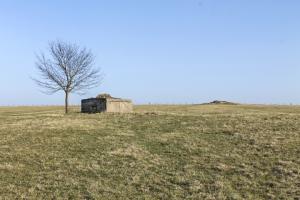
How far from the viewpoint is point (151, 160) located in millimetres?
18719

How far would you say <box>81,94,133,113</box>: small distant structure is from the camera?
39.7 metres

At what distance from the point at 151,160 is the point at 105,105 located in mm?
21216

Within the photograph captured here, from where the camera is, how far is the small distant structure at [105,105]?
39.7 metres

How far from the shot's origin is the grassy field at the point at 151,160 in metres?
15.3

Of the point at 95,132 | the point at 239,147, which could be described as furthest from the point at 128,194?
the point at 95,132

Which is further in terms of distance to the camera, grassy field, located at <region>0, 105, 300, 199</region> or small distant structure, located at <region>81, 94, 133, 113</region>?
small distant structure, located at <region>81, 94, 133, 113</region>

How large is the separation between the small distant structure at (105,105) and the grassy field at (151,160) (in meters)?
11.8

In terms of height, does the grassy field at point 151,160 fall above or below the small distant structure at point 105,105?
below

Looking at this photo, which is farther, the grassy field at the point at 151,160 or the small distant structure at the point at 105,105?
the small distant structure at the point at 105,105

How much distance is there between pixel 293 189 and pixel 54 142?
1056 centimetres

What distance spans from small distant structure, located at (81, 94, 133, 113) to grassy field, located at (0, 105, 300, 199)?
463 inches

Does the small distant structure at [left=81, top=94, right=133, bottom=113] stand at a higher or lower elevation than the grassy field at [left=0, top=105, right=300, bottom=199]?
higher

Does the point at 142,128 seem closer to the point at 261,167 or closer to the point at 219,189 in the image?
the point at 261,167

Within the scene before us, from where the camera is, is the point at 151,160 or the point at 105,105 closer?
the point at 151,160
